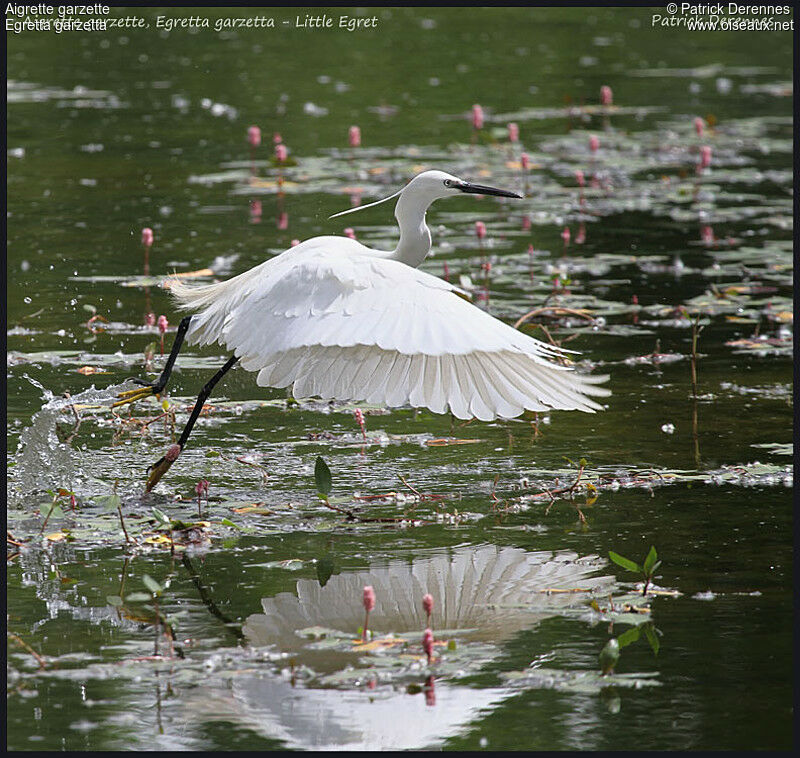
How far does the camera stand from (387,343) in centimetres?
558

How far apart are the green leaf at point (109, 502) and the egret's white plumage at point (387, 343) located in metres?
0.75

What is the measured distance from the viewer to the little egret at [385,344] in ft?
18.5

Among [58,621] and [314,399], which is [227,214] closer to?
[314,399]

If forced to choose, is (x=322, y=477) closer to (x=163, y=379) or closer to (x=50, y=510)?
(x=50, y=510)

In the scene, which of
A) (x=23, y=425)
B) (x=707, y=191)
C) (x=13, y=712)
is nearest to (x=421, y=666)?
(x=13, y=712)

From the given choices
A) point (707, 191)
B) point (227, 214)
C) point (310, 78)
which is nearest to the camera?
point (227, 214)

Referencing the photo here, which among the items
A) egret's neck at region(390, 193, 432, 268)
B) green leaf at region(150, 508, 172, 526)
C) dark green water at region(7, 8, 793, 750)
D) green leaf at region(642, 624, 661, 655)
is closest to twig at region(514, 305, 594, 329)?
dark green water at region(7, 8, 793, 750)

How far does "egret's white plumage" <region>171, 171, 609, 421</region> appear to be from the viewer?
18.5 ft

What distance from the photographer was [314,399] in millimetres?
7973

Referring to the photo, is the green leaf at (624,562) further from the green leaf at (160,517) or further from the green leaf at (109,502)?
the green leaf at (109,502)

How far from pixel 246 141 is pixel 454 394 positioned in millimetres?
10304

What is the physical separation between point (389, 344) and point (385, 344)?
2cm

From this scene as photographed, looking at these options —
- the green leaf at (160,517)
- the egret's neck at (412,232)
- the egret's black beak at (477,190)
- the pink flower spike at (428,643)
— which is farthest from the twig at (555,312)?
the pink flower spike at (428,643)

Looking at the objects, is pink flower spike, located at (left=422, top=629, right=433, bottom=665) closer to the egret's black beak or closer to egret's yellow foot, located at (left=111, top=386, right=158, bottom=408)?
egret's yellow foot, located at (left=111, top=386, right=158, bottom=408)
